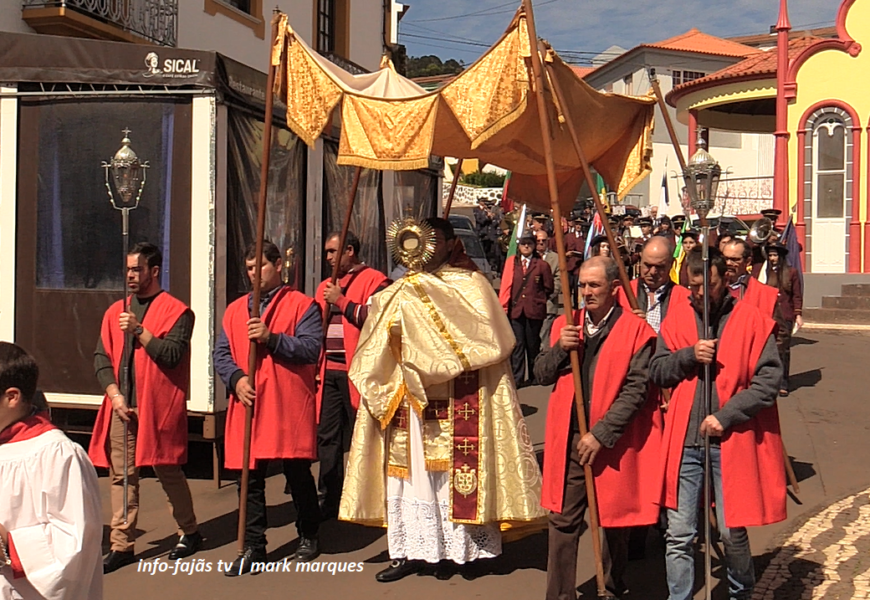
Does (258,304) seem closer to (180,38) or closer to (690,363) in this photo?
(690,363)

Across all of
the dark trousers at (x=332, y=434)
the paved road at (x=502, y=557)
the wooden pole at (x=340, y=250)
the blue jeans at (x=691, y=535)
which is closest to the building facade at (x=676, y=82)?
the paved road at (x=502, y=557)

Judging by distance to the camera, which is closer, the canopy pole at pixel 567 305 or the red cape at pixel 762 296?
the canopy pole at pixel 567 305

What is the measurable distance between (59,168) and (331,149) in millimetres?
3069

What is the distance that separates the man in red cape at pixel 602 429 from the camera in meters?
4.67

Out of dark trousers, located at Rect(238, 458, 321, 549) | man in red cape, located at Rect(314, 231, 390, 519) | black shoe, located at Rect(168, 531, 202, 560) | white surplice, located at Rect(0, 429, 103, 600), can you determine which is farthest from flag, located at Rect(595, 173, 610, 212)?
white surplice, located at Rect(0, 429, 103, 600)

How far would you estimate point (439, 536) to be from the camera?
5.44 meters

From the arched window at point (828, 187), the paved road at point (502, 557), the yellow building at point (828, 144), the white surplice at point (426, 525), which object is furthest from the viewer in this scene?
the arched window at point (828, 187)

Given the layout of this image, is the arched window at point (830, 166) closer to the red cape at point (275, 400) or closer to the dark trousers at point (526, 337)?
the dark trousers at point (526, 337)

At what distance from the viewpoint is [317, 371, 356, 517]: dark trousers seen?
21.8 feet

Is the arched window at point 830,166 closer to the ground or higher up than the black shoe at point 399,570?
higher up

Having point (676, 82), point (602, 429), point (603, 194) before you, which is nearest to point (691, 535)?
point (602, 429)

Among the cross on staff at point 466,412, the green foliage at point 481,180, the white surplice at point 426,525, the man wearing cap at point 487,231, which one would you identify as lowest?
the white surplice at point 426,525

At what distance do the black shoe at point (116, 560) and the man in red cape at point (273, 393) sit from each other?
26.6 inches

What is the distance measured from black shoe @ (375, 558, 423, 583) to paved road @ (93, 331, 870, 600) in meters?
0.05
